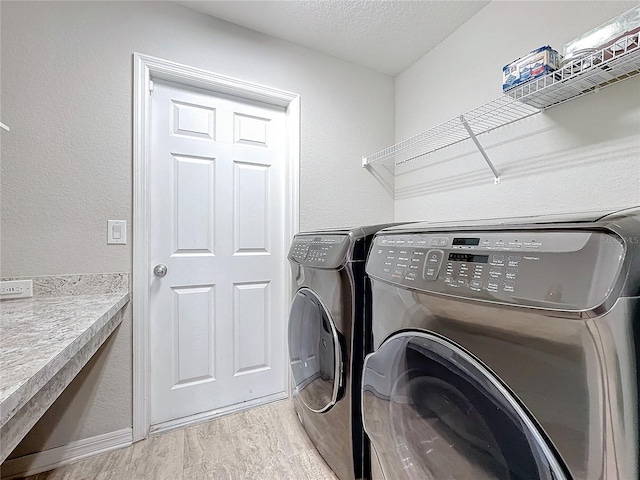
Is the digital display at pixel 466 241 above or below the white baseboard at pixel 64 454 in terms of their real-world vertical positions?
above

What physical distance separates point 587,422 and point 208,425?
5.83 ft

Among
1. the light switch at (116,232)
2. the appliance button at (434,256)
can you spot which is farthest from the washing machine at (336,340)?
the light switch at (116,232)

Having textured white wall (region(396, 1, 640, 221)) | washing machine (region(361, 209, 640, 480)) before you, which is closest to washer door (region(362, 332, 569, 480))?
washing machine (region(361, 209, 640, 480))

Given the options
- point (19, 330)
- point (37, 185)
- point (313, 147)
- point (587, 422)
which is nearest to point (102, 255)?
point (37, 185)

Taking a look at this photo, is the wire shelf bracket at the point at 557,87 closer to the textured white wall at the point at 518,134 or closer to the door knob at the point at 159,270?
the textured white wall at the point at 518,134

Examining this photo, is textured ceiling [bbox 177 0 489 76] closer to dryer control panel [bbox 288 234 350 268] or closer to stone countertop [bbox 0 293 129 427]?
dryer control panel [bbox 288 234 350 268]

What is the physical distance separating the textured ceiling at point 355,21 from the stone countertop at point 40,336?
1.65 m

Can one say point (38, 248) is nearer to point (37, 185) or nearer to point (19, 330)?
point (37, 185)

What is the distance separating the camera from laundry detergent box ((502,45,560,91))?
3.71ft

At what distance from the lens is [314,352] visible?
137cm

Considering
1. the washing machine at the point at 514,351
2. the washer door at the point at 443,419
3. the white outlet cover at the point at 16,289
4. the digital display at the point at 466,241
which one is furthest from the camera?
the white outlet cover at the point at 16,289

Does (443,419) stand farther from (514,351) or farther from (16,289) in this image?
(16,289)

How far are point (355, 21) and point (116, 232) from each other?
5.85ft

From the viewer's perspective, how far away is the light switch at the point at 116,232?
1.48 m
